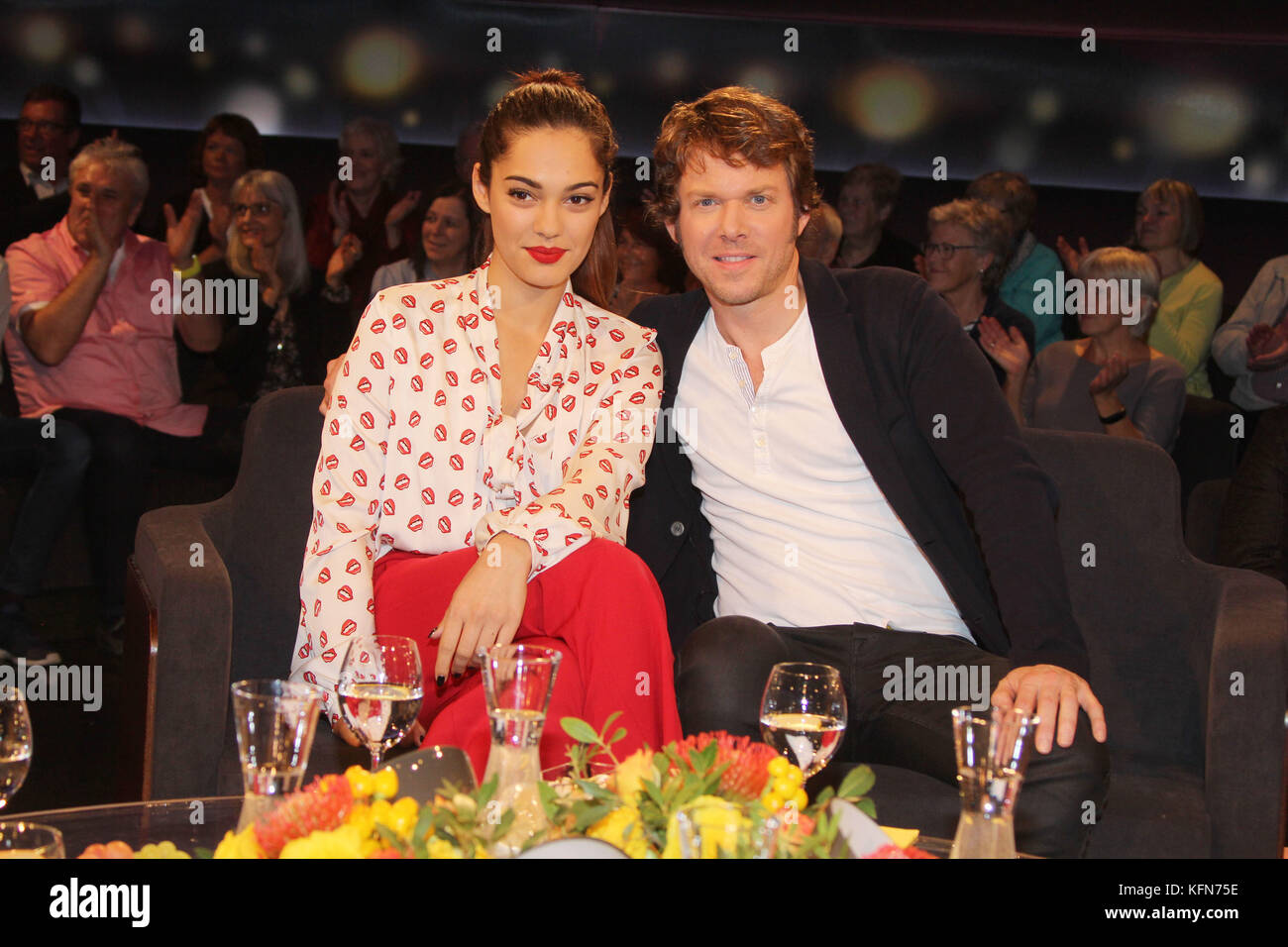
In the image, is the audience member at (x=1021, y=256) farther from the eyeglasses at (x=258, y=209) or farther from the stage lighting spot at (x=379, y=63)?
the stage lighting spot at (x=379, y=63)

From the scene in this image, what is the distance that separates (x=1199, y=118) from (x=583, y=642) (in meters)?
5.42

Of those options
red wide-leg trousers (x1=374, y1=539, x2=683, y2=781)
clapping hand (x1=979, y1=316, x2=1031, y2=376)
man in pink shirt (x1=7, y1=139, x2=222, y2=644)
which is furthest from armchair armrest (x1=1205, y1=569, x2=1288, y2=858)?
man in pink shirt (x1=7, y1=139, x2=222, y2=644)

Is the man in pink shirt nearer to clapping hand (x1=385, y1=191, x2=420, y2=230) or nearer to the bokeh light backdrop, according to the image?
clapping hand (x1=385, y1=191, x2=420, y2=230)

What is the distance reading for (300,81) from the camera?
19.1 ft

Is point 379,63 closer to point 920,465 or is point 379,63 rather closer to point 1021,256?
point 1021,256

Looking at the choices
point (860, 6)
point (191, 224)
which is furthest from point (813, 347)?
point (860, 6)

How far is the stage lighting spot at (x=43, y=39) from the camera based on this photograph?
543 cm

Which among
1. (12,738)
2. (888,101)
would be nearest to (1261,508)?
(12,738)

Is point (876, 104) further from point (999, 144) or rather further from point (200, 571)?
point (200, 571)

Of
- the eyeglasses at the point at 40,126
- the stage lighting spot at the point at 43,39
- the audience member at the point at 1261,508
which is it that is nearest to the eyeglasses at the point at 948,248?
the audience member at the point at 1261,508

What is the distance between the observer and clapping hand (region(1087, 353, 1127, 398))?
3.39 metres

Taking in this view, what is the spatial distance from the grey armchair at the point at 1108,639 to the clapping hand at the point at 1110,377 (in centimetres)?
126

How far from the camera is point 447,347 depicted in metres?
2.02
